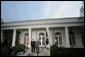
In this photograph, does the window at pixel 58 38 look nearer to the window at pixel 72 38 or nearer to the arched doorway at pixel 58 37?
the arched doorway at pixel 58 37

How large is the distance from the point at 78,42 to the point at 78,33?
1219mm

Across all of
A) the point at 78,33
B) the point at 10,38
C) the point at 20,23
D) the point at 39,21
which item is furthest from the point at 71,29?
the point at 10,38

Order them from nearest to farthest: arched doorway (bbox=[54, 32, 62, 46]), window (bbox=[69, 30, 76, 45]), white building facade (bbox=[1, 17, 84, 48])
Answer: white building facade (bbox=[1, 17, 84, 48]) < window (bbox=[69, 30, 76, 45]) < arched doorway (bbox=[54, 32, 62, 46])

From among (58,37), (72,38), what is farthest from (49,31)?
(72,38)

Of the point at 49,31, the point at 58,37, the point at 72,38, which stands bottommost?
the point at 72,38

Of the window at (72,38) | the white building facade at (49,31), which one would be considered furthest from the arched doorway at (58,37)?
the window at (72,38)

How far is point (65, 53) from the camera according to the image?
40.3ft

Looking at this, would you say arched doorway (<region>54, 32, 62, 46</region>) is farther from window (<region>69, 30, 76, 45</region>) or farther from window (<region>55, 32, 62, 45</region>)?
window (<region>69, 30, 76, 45</region>)

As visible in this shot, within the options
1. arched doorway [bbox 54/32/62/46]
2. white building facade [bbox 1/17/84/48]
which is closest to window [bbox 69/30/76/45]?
white building facade [bbox 1/17/84/48]

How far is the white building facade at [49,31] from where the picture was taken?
17.9 metres

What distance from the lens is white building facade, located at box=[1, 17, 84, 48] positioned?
703 inches

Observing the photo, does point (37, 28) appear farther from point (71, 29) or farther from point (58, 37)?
point (71, 29)

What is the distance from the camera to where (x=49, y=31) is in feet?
64.2

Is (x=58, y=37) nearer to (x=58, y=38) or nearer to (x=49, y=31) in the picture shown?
(x=58, y=38)
